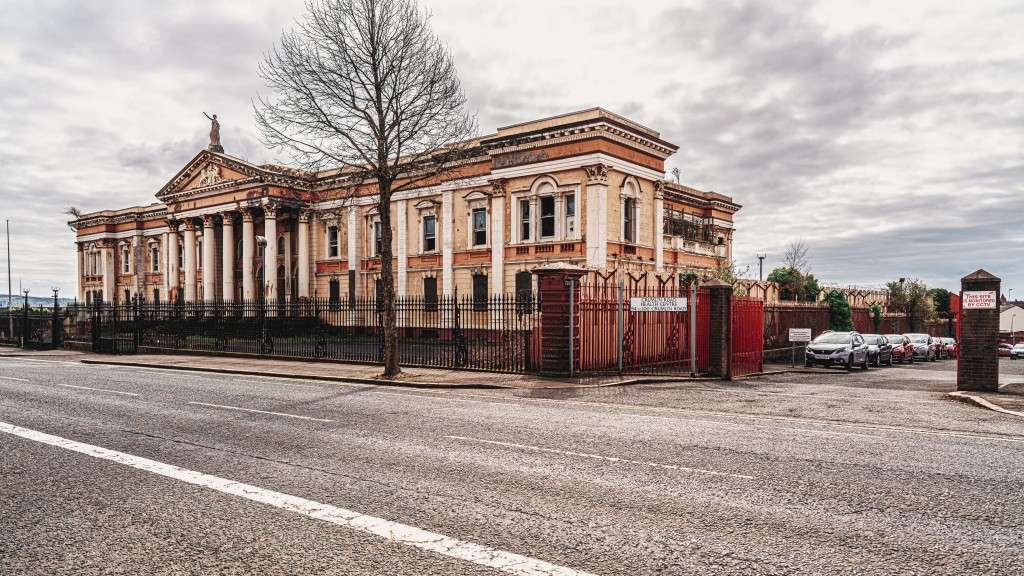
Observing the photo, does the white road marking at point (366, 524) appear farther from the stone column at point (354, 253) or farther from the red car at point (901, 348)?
the stone column at point (354, 253)

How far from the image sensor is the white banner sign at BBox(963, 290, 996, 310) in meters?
15.4

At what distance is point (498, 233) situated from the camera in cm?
3484

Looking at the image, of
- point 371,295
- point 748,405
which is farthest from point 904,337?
point 371,295

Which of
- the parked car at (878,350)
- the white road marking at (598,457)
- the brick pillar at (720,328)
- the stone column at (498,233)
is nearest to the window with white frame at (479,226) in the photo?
the stone column at (498,233)

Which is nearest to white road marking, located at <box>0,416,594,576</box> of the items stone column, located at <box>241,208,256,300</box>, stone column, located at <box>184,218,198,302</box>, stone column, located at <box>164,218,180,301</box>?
stone column, located at <box>241,208,256,300</box>

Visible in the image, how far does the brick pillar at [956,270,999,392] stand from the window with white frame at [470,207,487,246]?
24608 millimetres

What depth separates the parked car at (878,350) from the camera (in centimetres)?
2879

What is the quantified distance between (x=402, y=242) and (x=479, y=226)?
6070 millimetres

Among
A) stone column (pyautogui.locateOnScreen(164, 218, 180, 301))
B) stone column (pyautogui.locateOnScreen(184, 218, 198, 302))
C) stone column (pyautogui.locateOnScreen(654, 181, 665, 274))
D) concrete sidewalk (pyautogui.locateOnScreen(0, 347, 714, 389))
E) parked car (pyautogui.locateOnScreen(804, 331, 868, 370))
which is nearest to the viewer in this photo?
concrete sidewalk (pyautogui.locateOnScreen(0, 347, 714, 389))

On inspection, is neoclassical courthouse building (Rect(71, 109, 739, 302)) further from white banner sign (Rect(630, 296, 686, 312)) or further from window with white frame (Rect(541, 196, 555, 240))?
white banner sign (Rect(630, 296, 686, 312))

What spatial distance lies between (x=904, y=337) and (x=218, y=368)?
1296 inches

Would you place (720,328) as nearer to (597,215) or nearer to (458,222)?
(597,215)

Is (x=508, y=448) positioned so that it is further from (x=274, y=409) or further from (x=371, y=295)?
(x=371, y=295)

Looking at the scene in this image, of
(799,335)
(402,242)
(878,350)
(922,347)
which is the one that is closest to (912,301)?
(922,347)
